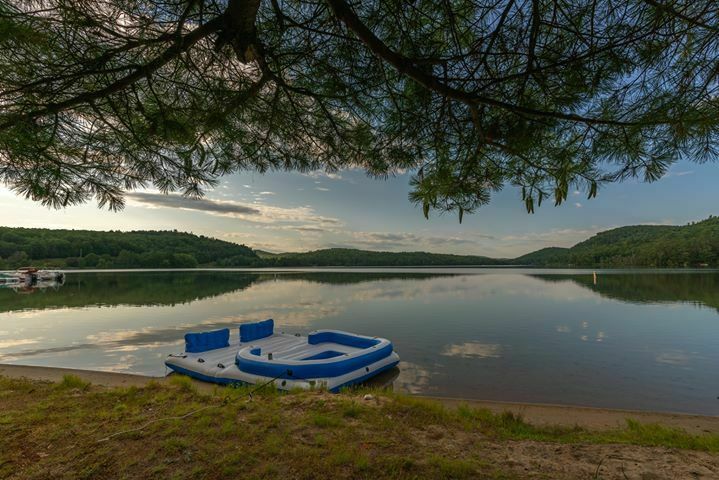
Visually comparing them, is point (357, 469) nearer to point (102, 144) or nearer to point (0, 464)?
point (0, 464)

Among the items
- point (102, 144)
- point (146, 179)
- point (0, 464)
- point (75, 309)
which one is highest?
point (102, 144)

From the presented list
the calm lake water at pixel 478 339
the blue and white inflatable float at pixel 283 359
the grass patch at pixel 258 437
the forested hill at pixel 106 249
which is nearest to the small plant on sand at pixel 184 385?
the grass patch at pixel 258 437

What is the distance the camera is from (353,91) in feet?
10.7

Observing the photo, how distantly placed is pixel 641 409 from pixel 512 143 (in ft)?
21.4

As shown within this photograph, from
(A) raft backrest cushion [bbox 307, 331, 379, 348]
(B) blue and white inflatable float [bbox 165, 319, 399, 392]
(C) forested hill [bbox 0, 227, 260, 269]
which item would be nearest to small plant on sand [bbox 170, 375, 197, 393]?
(B) blue and white inflatable float [bbox 165, 319, 399, 392]

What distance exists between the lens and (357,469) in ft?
8.82

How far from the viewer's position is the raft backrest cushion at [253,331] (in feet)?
31.4

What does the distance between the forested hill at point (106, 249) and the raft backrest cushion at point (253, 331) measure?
2859 inches

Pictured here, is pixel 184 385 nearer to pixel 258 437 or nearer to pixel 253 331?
pixel 258 437

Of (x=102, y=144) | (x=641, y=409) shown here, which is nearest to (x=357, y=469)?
(x=102, y=144)

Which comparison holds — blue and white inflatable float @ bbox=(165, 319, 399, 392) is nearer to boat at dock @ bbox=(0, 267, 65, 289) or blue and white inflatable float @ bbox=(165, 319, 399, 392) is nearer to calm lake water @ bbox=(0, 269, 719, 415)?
calm lake water @ bbox=(0, 269, 719, 415)

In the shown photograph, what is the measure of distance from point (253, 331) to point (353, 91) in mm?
7954

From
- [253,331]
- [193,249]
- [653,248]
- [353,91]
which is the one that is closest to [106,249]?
[193,249]

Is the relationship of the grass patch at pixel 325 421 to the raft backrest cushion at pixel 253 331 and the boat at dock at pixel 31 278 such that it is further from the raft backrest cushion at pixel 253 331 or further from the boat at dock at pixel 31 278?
the boat at dock at pixel 31 278
